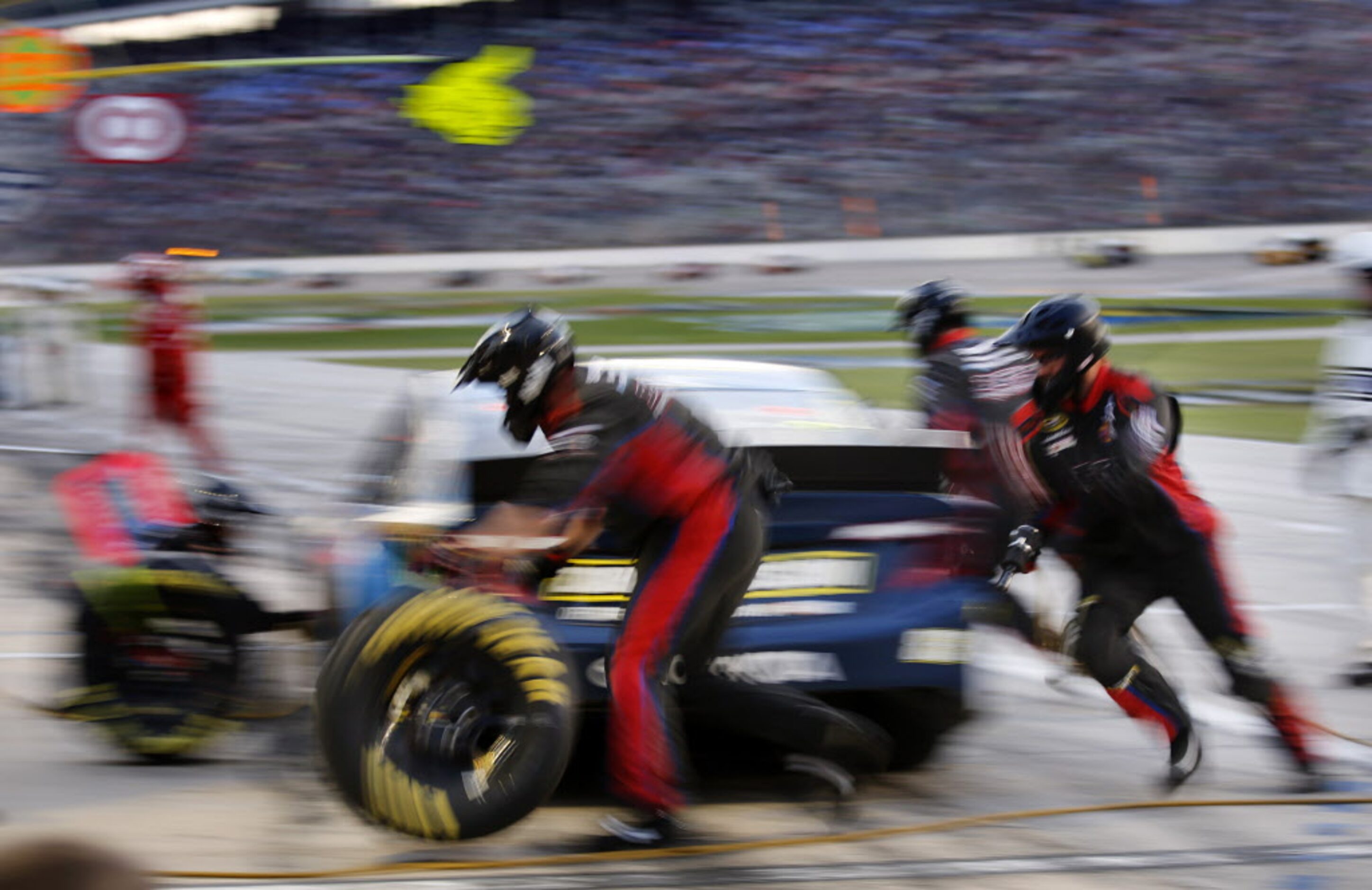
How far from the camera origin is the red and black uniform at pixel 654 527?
173 inches

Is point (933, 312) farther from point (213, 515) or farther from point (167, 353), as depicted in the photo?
point (167, 353)

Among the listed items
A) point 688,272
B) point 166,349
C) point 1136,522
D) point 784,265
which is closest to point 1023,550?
point 1136,522

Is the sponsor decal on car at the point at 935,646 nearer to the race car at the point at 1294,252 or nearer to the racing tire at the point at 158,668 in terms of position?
the racing tire at the point at 158,668

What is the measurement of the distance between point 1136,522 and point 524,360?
205 centimetres

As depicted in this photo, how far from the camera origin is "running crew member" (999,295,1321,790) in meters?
5.27

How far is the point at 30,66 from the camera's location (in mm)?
11031

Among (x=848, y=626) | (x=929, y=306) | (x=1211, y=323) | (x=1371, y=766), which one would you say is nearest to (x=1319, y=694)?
(x=1371, y=766)

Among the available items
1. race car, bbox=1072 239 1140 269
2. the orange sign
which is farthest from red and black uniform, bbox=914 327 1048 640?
race car, bbox=1072 239 1140 269

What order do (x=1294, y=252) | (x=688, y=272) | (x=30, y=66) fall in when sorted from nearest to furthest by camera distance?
(x=30, y=66), (x=1294, y=252), (x=688, y=272)

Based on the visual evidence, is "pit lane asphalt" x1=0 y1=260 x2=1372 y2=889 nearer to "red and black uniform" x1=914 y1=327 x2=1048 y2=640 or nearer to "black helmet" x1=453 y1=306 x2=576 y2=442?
"red and black uniform" x1=914 y1=327 x2=1048 y2=640

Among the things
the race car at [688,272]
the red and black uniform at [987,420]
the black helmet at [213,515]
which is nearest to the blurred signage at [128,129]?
the black helmet at [213,515]

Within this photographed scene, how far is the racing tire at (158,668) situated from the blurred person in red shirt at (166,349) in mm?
5531

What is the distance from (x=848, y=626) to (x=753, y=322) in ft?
60.2

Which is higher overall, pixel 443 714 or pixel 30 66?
pixel 30 66
